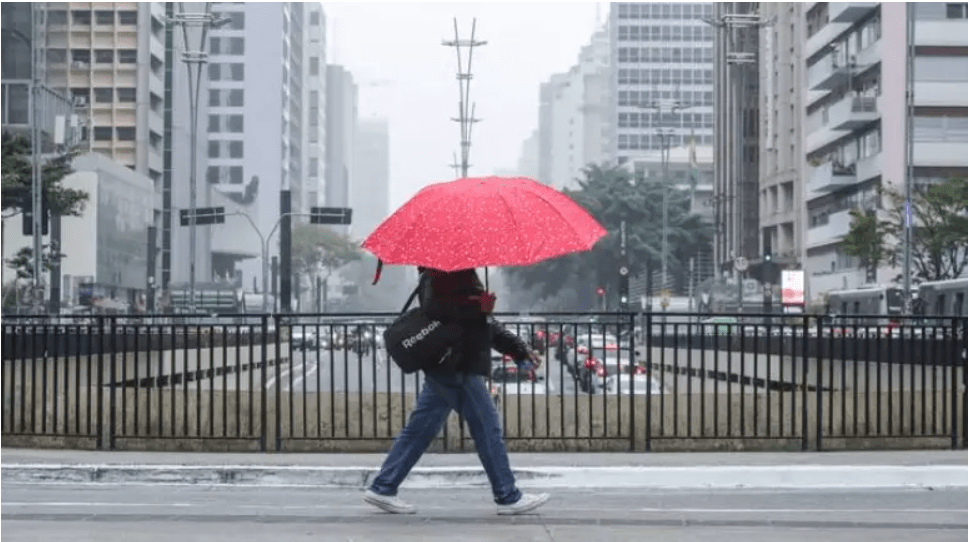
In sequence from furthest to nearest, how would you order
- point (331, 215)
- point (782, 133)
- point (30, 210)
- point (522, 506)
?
point (782, 133) < point (331, 215) < point (30, 210) < point (522, 506)

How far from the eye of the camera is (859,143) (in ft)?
309

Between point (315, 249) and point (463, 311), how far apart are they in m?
172

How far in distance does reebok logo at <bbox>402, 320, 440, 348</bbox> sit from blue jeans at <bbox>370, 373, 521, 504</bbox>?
270 mm

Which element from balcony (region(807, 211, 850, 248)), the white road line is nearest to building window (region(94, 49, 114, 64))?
balcony (region(807, 211, 850, 248))

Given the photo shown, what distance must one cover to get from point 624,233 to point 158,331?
4724 inches

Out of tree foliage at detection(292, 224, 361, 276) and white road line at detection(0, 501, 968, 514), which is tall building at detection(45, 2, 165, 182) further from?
white road line at detection(0, 501, 968, 514)

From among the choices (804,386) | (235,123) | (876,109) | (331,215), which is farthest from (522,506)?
(235,123)

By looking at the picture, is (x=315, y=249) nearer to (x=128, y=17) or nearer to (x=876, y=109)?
(x=128, y=17)

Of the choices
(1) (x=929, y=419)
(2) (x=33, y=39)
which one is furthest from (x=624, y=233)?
(1) (x=929, y=419)

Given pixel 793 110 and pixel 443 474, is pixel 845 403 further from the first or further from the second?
pixel 793 110

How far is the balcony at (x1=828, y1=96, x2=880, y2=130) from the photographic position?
90.1 meters

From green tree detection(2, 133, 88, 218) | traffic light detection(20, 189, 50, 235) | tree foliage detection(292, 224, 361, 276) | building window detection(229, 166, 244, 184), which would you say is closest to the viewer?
traffic light detection(20, 189, 50, 235)

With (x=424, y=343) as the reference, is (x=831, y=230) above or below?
above

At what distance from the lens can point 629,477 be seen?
1427 centimetres
